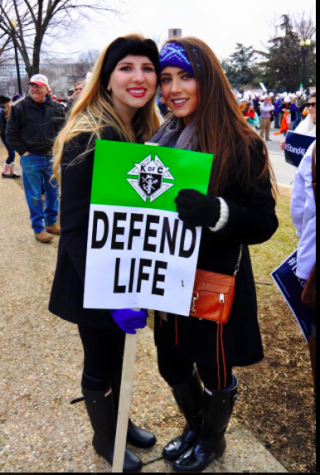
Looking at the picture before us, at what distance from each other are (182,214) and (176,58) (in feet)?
2.26

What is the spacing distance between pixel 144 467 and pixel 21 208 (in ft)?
19.7

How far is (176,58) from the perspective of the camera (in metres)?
1.86

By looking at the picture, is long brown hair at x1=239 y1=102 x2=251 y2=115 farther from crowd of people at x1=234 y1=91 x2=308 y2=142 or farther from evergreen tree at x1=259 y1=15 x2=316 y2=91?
evergreen tree at x1=259 y1=15 x2=316 y2=91

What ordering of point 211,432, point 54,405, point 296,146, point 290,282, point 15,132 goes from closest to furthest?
point 211,432
point 54,405
point 290,282
point 296,146
point 15,132

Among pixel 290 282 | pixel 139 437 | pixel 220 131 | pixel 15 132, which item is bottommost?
pixel 139 437

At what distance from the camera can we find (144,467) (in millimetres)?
2244

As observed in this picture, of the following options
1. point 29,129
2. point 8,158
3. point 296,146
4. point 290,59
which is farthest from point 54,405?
point 290,59

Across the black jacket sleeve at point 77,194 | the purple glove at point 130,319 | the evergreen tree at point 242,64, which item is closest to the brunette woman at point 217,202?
the purple glove at point 130,319

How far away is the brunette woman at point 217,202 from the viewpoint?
1.79 metres

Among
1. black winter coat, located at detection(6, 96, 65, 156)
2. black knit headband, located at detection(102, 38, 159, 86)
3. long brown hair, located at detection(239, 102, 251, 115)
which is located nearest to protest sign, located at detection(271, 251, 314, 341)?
black knit headband, located at detection(102, 38, 159, 86)

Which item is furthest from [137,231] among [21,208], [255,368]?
[21,208]

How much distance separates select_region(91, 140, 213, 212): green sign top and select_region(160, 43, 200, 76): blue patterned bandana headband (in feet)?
1.47

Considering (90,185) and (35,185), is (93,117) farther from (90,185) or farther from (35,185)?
(35,185)

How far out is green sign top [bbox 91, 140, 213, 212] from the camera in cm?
164
